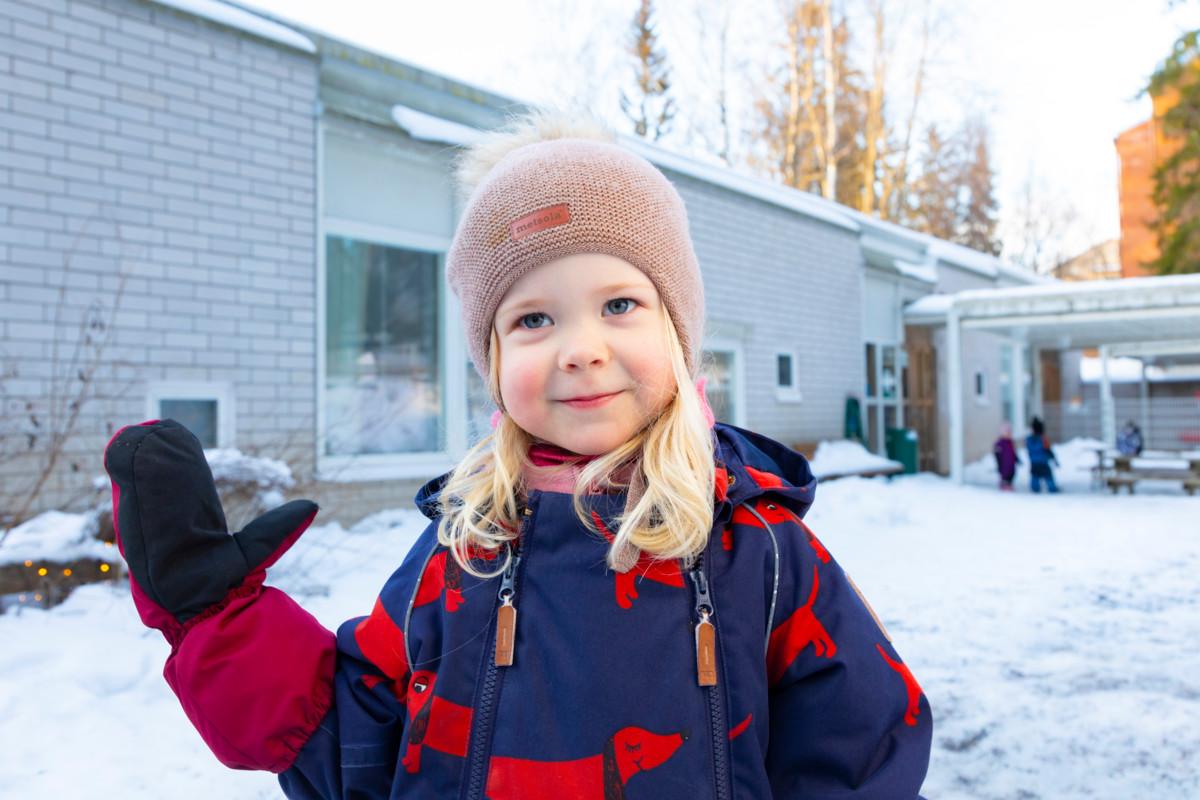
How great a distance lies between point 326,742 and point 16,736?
2117 mm

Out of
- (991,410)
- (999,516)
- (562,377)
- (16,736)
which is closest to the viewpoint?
(562,377)

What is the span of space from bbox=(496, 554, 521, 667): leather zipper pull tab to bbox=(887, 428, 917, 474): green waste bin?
520 inches

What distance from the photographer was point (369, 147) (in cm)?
663

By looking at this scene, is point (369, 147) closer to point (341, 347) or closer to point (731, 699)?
point (341, 347)

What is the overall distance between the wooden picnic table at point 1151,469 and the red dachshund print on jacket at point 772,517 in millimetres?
11996

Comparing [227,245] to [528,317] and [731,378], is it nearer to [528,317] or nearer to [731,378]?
[528,317]

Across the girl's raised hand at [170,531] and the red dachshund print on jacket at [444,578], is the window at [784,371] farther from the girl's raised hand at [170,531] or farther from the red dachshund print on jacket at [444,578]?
the girl's raised hand at [170,531]

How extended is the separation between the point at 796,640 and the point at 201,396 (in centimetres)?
Answer: 525

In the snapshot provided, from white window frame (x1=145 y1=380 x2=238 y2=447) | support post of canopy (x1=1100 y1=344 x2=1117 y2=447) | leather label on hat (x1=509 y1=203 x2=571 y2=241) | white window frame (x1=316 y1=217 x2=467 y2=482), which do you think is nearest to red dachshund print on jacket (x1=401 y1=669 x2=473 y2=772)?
leather label on hat (x1=509 y1=203 x2=571 y2=241)

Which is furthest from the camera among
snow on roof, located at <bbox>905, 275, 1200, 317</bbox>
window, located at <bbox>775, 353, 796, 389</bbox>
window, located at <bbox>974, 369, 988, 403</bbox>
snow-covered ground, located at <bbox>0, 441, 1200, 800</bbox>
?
window, located at <bbox>974, 369, 988, 403</bbox>

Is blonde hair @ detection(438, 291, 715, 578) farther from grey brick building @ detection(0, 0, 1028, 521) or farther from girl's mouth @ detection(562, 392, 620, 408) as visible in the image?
grey brick building @ detection(0, 0, 1028, 521)

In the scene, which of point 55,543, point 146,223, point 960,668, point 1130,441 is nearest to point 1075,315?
point 1130,441

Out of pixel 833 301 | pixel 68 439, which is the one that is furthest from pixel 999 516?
pixel 68 439

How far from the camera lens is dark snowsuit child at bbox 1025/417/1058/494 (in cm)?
1167
